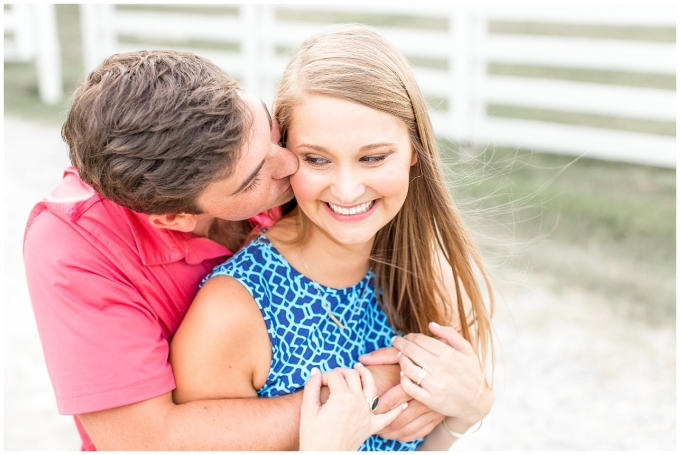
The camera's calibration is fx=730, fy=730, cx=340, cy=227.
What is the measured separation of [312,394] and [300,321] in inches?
9.2

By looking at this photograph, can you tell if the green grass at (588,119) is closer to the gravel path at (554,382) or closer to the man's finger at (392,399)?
the gravel path at (554,382)

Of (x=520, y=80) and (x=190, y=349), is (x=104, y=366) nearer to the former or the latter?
(x=190, y=349)

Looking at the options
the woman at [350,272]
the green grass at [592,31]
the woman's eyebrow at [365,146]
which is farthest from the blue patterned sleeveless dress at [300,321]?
the green grass at [592,31]

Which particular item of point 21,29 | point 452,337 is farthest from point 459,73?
point 21,29

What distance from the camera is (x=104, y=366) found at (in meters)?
1.76

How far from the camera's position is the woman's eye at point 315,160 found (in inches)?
75.8

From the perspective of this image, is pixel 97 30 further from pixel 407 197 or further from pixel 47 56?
pixel 407 197

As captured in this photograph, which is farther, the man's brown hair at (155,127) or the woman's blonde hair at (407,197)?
the woman's blonde hair at (407,197)

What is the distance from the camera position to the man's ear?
1.91 metres

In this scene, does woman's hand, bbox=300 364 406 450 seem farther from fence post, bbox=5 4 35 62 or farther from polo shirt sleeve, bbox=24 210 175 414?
fence post, bbox=5 4 35 62

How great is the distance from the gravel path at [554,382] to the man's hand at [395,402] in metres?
1.61

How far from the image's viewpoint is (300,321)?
206cm

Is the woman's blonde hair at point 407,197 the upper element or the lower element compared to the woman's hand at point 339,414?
upper

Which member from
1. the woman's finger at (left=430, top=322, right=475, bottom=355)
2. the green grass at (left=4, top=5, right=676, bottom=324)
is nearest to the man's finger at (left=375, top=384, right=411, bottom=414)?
the woman's finger at (left=430, top=322, right=475, bottom=355)
